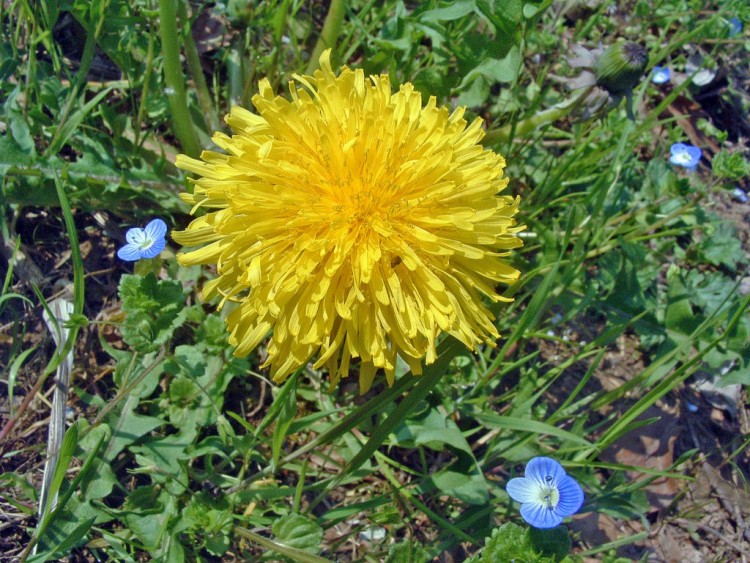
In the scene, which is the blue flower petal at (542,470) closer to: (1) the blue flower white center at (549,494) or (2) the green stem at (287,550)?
(1) the blue flower white center at (549,494)

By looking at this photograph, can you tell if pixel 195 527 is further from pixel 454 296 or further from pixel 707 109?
pixel 707 109

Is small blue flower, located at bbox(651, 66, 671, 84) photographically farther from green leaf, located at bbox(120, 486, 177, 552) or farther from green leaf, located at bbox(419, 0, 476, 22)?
green leaf, located at bbox(120, 486, 177, 552)

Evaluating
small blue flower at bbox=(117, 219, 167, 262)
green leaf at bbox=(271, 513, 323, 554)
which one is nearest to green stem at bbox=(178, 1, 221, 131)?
small blue flower at bbox=(117, 219, 167, 262)

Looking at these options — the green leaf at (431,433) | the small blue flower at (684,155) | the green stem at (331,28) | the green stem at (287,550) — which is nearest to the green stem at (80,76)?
the green stem at (331,28)

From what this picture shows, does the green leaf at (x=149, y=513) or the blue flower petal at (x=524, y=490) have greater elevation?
the blue flower petal at (x=524, y=490)

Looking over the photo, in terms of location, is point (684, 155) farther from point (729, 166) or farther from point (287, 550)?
point (287, 550)

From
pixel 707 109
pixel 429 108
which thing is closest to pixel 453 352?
pixel 429 108
